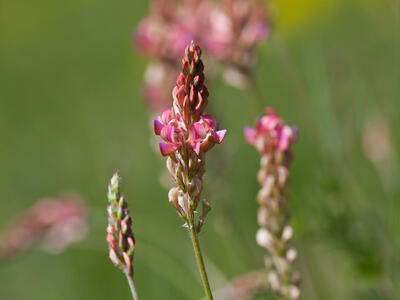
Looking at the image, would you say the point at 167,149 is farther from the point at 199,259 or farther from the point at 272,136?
the point at 272,136

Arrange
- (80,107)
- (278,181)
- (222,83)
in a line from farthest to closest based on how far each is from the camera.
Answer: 1. (222,83)
2. (80,107)
3. (278,181)

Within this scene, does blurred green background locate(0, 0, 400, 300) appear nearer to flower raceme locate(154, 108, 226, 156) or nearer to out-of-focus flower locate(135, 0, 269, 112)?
out-of-focus flower locate(135, 0, 269, 112)

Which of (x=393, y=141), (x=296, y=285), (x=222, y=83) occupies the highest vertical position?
(x=222, y=83)

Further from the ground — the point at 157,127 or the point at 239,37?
the point at 239,37

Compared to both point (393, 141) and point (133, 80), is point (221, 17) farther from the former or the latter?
point (133, 80)

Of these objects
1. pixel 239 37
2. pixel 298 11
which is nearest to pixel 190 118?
pixel 239 37

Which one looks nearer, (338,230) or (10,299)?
(338,230)

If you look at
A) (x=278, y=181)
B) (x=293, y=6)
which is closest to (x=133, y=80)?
(x=293, y=6)

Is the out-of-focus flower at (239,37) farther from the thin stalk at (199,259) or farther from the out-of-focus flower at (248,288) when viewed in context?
the thin stalk at (199,259)
